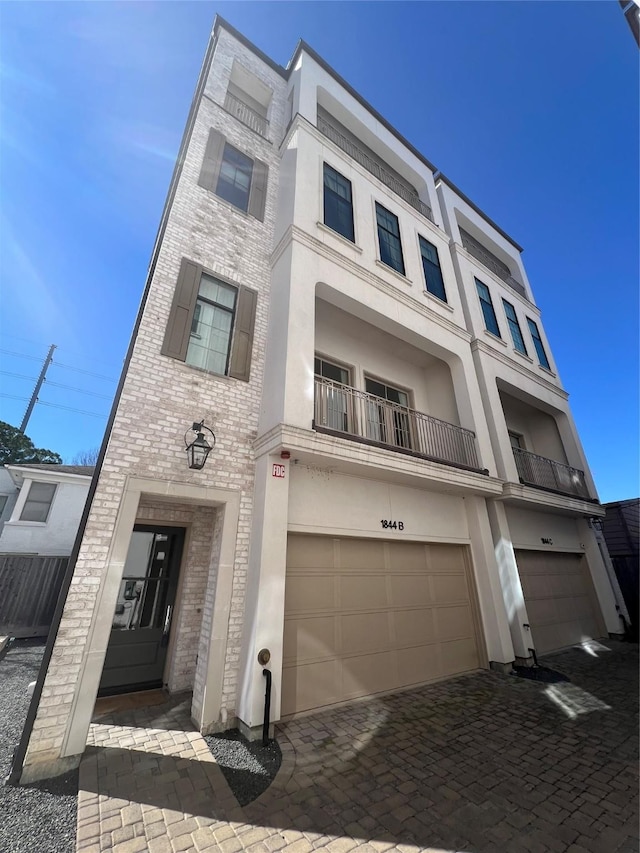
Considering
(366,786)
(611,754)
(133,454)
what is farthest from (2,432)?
(611,754)

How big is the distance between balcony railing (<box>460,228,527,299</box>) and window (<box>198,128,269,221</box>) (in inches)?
338

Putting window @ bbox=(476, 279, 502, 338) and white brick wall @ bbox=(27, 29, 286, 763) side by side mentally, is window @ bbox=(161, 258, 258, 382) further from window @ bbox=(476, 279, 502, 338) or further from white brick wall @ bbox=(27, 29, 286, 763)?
window @ bbox=(476, 279, 502, 338)

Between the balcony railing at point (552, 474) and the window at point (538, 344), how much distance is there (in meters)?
3.87

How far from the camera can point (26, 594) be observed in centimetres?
898

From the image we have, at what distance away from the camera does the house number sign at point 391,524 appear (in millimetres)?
6112

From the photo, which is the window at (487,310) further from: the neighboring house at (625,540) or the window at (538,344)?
the neighboring house at (625,540)

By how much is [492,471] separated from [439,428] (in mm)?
1508

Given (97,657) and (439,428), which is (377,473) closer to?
(439,428)

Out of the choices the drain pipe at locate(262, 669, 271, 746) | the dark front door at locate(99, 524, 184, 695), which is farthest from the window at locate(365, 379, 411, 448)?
the dark front door at locate(99, 524, 184, 695)

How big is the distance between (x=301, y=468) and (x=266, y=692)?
9.53 ft

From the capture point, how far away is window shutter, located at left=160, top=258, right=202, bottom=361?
5191 mm

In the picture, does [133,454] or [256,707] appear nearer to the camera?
[256,707]

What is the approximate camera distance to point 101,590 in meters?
3.73

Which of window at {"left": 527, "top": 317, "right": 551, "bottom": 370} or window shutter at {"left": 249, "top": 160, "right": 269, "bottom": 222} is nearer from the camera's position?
window shutter at {"left": 249, "top": 160, "right": 269, "bottom": 222}
